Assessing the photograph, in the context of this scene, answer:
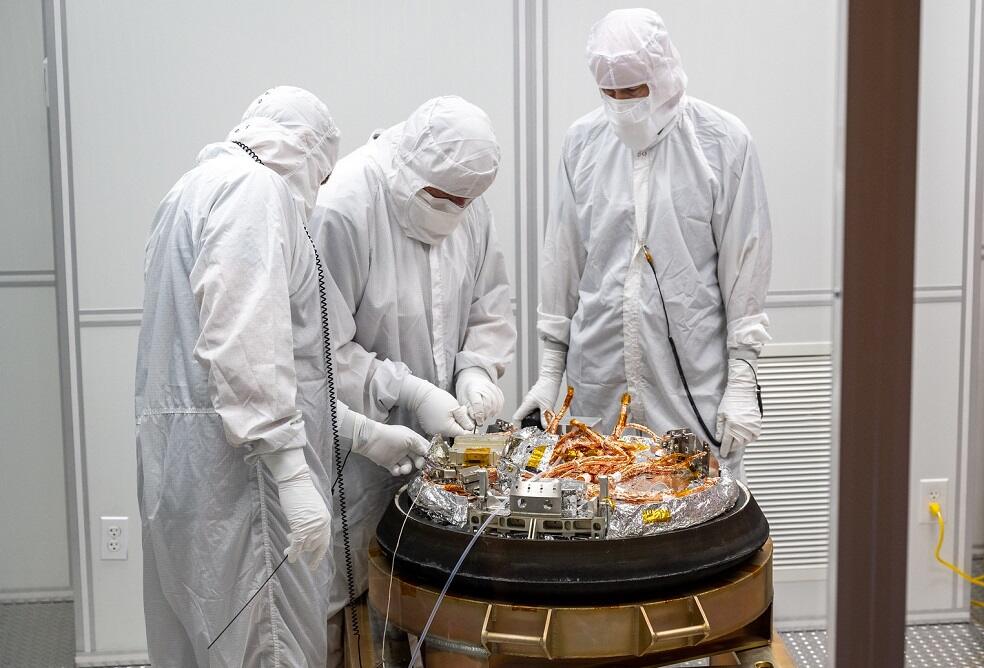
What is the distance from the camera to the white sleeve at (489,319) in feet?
6.55

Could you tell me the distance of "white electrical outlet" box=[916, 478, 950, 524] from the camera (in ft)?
1.79

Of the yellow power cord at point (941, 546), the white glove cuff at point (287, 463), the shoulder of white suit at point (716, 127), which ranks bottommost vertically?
the white glove cuff at point (287, 463)

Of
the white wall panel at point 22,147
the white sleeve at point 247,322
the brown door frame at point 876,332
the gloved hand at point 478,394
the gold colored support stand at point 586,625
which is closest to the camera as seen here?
the brown door frame at point 876,332

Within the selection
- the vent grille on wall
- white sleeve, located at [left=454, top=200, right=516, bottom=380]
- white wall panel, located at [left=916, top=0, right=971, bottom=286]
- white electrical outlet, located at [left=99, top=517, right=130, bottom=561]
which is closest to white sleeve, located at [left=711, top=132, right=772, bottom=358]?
the vent grille on wall

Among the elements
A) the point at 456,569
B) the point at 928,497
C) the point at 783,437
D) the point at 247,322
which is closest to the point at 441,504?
the point at 456,569

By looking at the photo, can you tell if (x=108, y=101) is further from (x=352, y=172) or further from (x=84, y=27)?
(x=352, y=172)

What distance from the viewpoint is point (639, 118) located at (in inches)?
78.4

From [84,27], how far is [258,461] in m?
1.46

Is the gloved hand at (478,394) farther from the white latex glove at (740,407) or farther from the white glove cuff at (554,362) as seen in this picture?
the white latex glove at (740,407)

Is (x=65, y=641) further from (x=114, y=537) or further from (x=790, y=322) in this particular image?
(x=790, y=322)

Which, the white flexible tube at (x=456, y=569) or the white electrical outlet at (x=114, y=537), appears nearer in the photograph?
the white flexible tube at (x=456, y=569)

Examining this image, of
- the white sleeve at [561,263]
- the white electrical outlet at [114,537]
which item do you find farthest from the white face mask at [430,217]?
the white electrical outlet at [114,537]

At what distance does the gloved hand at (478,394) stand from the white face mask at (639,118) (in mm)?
587

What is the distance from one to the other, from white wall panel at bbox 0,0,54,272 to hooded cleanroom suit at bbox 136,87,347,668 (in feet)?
1.59
